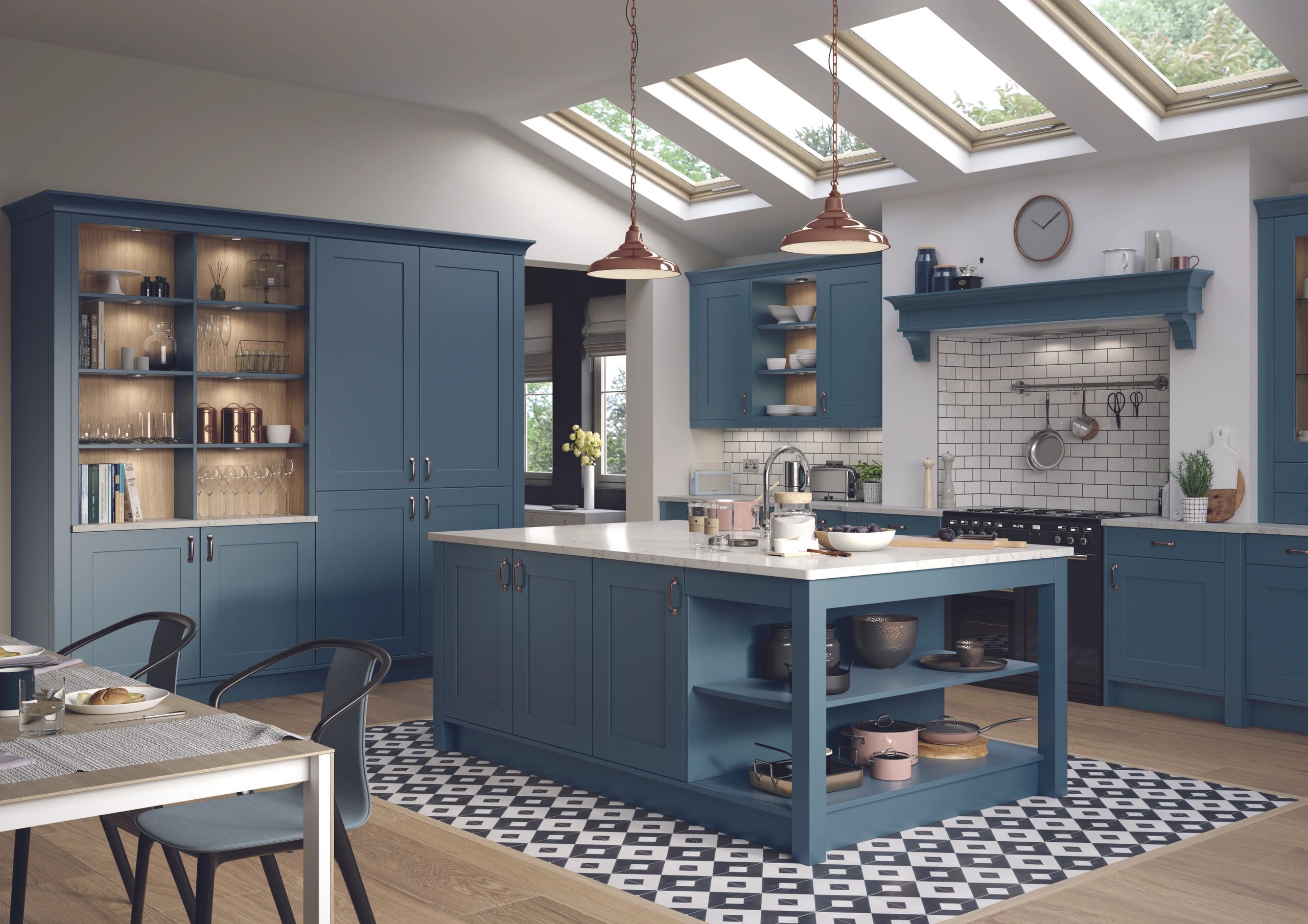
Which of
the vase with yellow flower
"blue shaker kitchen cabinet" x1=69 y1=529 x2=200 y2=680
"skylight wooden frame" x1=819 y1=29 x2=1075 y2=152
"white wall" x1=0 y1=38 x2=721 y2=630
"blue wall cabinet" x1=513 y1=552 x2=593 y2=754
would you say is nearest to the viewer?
"blue wall cabinet" x1=513 y1=552 x2=593 y2=754

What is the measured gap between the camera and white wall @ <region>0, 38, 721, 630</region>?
20.1 ft

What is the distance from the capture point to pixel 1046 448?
7191 mm

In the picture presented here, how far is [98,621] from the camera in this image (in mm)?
5883

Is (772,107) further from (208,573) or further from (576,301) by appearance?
(208,573)

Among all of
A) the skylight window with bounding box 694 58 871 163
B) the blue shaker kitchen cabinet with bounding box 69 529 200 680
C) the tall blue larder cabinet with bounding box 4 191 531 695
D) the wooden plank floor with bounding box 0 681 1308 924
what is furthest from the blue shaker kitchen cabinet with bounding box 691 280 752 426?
the wooden plank floor with bounding box 0 681 1308 924

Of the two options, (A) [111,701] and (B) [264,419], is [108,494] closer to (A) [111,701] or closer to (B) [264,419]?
(B) [264,419]

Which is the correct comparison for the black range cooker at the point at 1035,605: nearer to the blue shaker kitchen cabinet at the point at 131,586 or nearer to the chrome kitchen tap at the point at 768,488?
the chrome kitchen tap at the point at 768,488

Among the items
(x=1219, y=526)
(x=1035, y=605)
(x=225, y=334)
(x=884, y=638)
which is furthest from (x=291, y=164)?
(x=1219, y=526)

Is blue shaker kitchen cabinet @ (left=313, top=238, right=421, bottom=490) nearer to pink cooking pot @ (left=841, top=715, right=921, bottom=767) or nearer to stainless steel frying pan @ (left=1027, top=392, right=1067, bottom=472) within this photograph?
pink cooking pot @ (left=841, top=715, right=921, bottom=767)

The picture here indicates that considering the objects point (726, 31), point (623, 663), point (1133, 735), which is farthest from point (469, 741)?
point (726, 31)

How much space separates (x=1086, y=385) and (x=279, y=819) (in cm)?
540

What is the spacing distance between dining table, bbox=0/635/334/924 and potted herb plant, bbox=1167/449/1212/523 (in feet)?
15.9

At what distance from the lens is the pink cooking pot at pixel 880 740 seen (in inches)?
172

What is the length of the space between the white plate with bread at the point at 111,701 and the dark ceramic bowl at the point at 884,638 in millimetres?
2525
